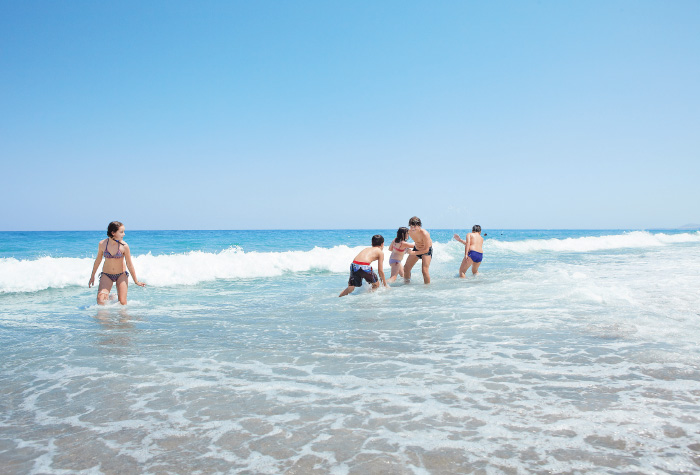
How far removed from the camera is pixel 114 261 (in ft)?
27.4

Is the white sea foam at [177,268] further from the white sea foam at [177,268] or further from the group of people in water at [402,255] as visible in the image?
the group of people in water at [402,255]

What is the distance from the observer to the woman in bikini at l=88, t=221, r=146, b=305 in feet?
27.2

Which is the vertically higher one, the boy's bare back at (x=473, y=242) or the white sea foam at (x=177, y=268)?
the boy's bare back at (x=473, y=242)

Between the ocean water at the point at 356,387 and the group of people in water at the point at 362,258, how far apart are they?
24.5 inches

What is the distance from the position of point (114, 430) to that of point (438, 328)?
443 centimetres

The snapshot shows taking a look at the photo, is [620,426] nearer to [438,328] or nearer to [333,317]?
[438,328]

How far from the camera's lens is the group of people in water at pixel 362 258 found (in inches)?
328

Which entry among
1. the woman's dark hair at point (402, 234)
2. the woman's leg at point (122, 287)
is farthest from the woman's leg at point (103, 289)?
the woman's dark hair at point (402, 234)

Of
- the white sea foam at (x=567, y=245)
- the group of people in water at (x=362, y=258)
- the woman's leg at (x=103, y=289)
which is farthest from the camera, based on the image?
the white sea foam at (x=567, y=245)

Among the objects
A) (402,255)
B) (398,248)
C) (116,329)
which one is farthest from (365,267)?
(116,329)

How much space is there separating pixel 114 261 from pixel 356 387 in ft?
21.1

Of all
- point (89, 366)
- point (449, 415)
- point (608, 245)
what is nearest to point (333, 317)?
point (89, 366)

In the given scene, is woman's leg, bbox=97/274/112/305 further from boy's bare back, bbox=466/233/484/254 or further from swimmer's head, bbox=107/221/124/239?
boy's bare back, bbox=466/233/484/254

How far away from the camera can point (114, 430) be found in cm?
316
